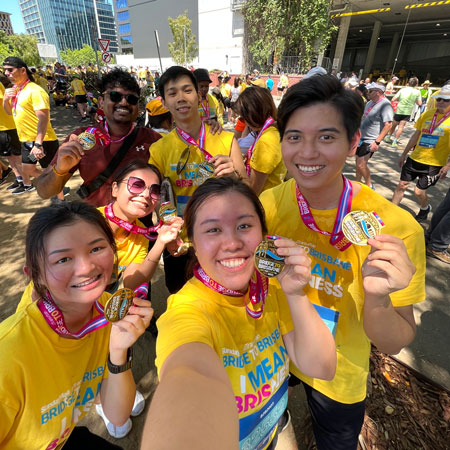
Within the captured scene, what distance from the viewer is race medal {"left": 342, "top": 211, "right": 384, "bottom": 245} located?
1327mm

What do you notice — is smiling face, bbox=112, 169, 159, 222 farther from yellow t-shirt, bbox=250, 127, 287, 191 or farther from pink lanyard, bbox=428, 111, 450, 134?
pink lanyard, bbox=428, 111, 450, 134

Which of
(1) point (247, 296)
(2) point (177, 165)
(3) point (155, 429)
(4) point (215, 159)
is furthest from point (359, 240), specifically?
(2) point (177, 165)

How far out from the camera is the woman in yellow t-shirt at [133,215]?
2236 mm

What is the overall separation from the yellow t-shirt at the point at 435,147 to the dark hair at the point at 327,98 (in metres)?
4.62

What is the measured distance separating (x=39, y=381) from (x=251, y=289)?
1.16 m

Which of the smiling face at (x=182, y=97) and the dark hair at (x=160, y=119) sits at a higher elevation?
the smiling face at (x=182, y=97)

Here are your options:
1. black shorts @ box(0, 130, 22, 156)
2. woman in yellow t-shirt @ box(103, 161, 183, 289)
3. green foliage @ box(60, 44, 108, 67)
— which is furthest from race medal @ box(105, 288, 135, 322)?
green foliage @ box(60, 44, 108, 67)

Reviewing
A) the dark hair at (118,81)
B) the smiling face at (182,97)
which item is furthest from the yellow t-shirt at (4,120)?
the smiling face at (182,97)

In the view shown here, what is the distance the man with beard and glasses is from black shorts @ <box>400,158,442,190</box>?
516 cm

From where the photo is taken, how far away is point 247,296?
4.97ft

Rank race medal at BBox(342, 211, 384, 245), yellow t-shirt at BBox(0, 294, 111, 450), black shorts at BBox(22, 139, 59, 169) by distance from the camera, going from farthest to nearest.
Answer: black shorts at BBox(22, 139, 59, 169) < race medal at BBox(342, 211, 384, 245) < yellow t-shirt at BBox(0, 294, 111, 450)

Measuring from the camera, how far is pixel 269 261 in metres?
1.31

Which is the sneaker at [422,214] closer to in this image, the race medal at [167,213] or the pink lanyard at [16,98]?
the race medal at [167,213]


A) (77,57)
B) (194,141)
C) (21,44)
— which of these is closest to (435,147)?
(194,141)
